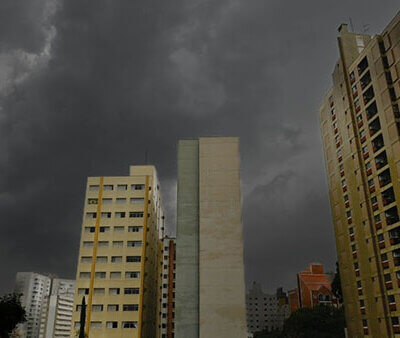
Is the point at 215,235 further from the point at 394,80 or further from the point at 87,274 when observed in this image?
the point at 394,80

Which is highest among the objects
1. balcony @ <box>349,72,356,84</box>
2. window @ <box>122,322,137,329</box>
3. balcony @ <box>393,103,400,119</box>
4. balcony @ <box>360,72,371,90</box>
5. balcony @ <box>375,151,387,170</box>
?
balcony @ <box>349,72,356,84</box>

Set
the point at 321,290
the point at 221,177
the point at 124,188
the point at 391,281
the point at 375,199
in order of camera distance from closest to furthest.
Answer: the point at 391,281, the point at 375,199, the point at 221,177, the point at 124,188, the point at 321,290

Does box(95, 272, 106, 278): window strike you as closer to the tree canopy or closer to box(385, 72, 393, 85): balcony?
the tree canopy

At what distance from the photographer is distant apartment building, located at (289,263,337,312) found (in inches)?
4892

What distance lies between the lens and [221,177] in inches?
2418

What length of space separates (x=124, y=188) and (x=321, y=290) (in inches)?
3187

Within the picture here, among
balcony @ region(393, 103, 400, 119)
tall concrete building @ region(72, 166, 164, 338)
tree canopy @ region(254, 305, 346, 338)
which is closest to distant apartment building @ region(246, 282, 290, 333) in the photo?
tree canopy @ region(254, 305, 346, 338)

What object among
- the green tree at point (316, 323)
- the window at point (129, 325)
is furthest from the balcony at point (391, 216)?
the window at point (129, 325)

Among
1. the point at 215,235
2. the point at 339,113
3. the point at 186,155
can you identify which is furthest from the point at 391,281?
the point at 186,155

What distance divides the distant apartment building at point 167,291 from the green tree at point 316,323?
25.9m

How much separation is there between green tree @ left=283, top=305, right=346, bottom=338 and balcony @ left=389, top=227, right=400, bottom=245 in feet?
122

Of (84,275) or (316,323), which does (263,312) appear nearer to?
(316,323)

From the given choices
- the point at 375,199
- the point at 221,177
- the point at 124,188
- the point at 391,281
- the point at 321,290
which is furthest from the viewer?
the point at 321,290

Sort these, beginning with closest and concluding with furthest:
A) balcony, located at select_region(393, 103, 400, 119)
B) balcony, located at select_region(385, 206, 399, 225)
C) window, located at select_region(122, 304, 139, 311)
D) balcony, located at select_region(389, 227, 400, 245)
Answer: balcony, located at select_region(389, 227, 400, 245), balcony, located at select_region(385, 206, 399, 225), balcony, located at select_region(393, 103, 400, 119), window, located at select_region(122, 304, 139, 311)
